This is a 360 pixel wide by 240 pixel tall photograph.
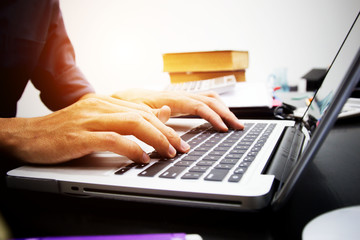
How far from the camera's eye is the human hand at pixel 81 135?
353 millimetres

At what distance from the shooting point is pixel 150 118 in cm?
42

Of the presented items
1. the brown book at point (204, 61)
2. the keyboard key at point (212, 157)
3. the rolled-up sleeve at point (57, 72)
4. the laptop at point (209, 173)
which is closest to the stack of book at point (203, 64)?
the brown book at point (204, 61)

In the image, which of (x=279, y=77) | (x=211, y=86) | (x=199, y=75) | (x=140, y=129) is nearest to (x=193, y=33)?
(x=279, y=77)

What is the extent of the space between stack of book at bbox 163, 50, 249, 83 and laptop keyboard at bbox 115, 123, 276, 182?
0.56 m

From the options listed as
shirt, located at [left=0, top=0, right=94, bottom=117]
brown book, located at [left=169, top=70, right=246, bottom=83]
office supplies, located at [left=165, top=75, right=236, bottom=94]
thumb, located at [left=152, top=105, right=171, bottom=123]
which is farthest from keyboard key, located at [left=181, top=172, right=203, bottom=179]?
brown book, located at [left=169, top=70, right=246, bottom=83]

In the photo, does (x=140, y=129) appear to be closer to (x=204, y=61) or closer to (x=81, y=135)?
(x=81, y=135)

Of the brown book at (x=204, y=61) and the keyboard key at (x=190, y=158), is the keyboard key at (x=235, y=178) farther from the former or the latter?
the brown book at (x=204, y=61)

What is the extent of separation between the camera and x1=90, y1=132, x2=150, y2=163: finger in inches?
13.2

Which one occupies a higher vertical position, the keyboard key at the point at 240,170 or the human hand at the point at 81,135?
the human hand at the point at 81,135

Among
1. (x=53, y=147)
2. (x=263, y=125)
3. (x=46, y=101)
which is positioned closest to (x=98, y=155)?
(x=53, y=147)

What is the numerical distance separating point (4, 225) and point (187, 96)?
1.42 feet

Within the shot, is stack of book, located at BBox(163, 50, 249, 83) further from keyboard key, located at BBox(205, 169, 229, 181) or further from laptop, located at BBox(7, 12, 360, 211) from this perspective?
keyboard key, located at BBox(205, 169, 229, 181)

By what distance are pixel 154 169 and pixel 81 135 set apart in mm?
121

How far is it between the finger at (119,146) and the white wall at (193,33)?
1694 mm
